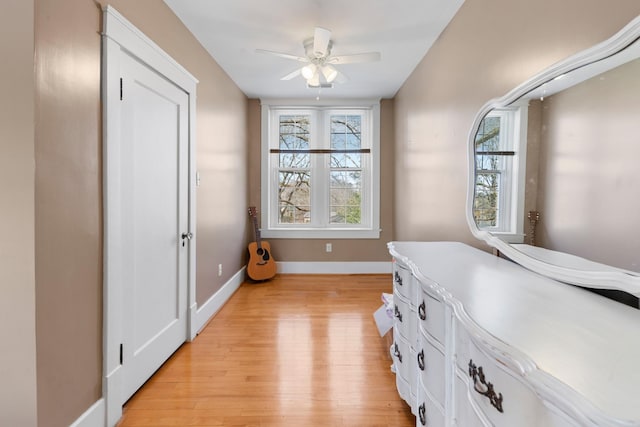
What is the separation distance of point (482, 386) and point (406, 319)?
772 millimetres

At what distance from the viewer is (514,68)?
59.8 inches

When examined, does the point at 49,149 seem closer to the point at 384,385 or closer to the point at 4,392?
the point at 4,392

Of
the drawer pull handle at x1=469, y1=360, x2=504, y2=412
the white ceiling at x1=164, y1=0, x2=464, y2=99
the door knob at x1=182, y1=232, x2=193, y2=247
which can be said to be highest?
the white ceiling at x1=164, y1=0, x2=464, y2=99

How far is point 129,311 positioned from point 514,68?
2.42m

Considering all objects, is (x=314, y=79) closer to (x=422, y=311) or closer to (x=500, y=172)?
(x=500, y=172)

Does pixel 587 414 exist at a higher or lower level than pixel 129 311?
higher

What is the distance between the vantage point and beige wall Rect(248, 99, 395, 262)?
13.5 feet

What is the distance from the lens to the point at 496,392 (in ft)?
2.38

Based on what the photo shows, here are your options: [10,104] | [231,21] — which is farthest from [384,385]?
[231,21]

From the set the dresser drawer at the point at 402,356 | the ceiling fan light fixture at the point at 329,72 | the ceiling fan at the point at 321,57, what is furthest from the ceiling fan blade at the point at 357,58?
the dresser drawer at the point at 402,356

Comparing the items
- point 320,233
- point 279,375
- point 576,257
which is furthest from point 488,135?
point 320,233

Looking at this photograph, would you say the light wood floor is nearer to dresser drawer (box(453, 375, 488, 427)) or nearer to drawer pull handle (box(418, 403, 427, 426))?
drawer pull handle (box(418, 403, 427, 426))

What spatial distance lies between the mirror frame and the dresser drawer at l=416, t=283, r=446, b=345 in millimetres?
451

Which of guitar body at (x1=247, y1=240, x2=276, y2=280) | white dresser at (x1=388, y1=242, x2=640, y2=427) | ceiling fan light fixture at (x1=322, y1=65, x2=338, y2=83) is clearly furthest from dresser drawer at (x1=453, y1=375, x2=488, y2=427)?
guitar body at (x1=247, y1=240, x2=276, y2=280)
